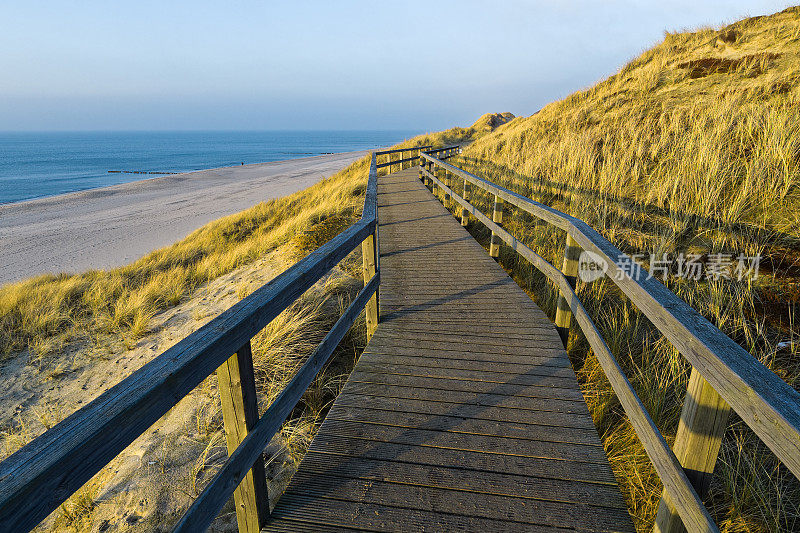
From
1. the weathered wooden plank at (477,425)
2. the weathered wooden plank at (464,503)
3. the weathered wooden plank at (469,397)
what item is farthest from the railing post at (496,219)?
the weathered wooden plank at (464,503)

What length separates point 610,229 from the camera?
5.84 m

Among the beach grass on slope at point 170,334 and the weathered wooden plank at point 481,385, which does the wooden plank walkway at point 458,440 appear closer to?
the weathered wooden plank at point 481,385

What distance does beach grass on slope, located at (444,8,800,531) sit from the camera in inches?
94.8

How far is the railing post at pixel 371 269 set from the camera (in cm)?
397

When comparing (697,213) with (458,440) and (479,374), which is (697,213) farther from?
(458,440)

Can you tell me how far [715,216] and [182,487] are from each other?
6.69 meters

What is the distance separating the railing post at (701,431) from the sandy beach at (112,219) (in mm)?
15993

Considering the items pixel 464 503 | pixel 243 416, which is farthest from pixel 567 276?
pixel 243 416

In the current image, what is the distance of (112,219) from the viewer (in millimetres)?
21281

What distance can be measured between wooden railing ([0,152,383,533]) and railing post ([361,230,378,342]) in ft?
3.85

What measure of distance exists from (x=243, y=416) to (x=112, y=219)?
24.7 m

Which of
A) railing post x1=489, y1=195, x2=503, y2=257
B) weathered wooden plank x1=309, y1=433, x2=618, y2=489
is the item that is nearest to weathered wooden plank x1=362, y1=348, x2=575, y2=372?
weathered wooden plank x1=309, y1=433, x2=618, y2=489

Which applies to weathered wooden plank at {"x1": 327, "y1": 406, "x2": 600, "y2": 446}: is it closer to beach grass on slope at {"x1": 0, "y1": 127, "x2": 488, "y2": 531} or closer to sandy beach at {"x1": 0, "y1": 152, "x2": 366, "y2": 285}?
beach grass on slope at {"x1": 0, "y1": 127, "x2": 488, "y2": 531}

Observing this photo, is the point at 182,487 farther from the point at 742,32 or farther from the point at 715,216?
the point at 742,32
